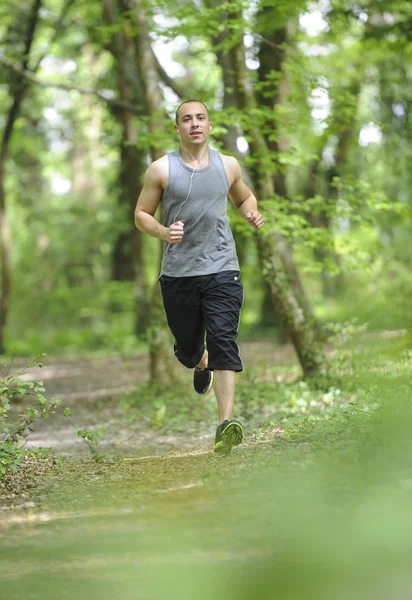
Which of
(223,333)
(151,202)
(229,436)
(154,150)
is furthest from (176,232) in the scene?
(154,150)

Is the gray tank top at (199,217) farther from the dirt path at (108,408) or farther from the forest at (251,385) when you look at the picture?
the dirt path at (108,408)

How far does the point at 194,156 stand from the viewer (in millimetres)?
5590

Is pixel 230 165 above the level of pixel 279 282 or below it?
above

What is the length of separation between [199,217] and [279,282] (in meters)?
3.48

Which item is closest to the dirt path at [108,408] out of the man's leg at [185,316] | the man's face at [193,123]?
the man's leg at [185,316]

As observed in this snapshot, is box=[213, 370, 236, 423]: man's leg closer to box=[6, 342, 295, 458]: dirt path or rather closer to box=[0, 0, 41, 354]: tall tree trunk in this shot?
box=[6, 342, 295, 458]: dirt path

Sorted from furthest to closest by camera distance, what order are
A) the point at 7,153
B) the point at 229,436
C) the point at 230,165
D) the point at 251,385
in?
1. the point at 7,153
2. the point at 251,385
3. the point at 230,165
4. the point at 229,436

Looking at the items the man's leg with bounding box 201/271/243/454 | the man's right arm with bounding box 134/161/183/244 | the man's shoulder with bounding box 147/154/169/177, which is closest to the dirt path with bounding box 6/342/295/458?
the man's leg with bounding box 201/271/243/454

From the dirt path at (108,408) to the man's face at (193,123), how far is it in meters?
1.93

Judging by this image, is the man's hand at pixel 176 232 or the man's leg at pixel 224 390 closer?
the man's hand at pixel 176 232

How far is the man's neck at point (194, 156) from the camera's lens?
5.58 m

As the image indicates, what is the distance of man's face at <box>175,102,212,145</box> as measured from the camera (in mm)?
5504

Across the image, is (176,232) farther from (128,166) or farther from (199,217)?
(128,166)

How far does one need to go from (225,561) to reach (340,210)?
6590mm
